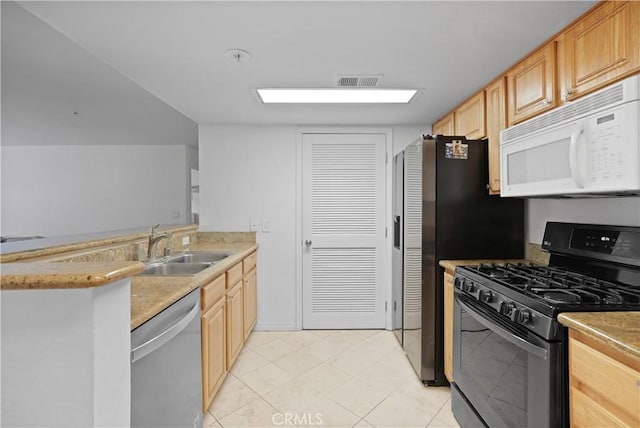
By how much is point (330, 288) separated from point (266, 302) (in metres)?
0.70

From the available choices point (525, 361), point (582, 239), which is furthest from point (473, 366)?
point (582, 239)

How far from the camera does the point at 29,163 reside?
16.7 ft

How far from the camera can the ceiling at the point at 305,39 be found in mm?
1364

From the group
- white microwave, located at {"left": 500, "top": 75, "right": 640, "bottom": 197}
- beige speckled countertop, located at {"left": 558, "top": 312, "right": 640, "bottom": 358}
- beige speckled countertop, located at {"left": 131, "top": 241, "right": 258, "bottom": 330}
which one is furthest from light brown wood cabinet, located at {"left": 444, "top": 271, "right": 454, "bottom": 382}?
beige speckled countertop, located at {"left": 131, "top": 241, "right": 258, "bottom": 330}

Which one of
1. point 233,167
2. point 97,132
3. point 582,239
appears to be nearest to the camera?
→ point 582,239

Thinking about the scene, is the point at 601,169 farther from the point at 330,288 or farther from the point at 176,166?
the point at 176,166

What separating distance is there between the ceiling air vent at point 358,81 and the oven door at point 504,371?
151cm

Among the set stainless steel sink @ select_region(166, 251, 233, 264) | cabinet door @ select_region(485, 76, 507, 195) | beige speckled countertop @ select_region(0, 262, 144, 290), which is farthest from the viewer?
stainless steel sink @ select_region(166, 251, 233, 264)

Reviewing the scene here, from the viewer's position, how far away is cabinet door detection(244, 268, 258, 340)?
9.00ft

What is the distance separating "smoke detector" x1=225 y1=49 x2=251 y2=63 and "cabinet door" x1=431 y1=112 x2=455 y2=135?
191 centimetres

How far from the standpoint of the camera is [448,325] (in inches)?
82.8

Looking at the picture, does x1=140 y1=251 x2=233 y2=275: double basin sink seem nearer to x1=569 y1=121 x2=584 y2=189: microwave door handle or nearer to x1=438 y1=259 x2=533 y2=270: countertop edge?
x1=438 y1=259 x2=533 y2=270: countertop edge

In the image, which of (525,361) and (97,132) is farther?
(97,132)

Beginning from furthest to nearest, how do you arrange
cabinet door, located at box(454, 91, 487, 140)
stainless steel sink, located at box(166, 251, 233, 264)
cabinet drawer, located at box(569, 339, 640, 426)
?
stainless steel sink, located at box(166, 251, 233, 264), cabinet door, located at box(454, 91, 487, 140), cabinet drawer, located at box(569, 339, 640, 426)
